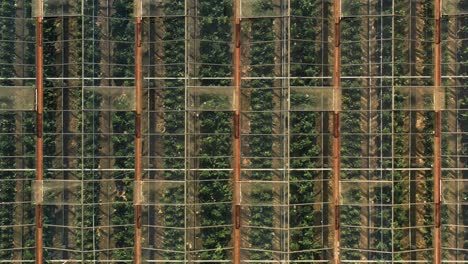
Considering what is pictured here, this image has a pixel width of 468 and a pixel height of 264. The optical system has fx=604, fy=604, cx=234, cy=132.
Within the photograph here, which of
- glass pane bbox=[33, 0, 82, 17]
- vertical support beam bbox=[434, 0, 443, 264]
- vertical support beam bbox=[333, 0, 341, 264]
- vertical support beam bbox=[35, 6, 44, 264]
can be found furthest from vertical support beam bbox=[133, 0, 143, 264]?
vertical support beam bbox=[434, 0, 443, 264]

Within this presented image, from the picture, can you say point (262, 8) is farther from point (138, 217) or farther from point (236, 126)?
point (138, 217)

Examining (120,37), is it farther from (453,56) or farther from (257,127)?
(453,56)

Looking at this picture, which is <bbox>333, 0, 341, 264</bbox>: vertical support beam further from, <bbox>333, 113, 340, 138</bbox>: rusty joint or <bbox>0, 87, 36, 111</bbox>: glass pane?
<bbox>0, 87, 36, 111</bbox>: glass pane

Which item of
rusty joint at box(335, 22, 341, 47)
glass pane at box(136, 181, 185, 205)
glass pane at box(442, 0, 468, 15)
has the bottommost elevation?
glass pane at box(136, 181, 185, 205)

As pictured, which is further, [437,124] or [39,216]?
[39,216]

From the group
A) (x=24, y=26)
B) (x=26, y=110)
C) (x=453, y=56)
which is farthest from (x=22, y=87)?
(x=453, y=56)

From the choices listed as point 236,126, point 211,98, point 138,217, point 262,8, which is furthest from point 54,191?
point 262,8

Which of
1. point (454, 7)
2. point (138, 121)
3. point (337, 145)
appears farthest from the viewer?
point (138, 121)

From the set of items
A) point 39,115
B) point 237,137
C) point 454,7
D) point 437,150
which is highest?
point 454,7

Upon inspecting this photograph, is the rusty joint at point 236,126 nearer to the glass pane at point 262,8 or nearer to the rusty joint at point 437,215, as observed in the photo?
the glass pane at point 262,8
